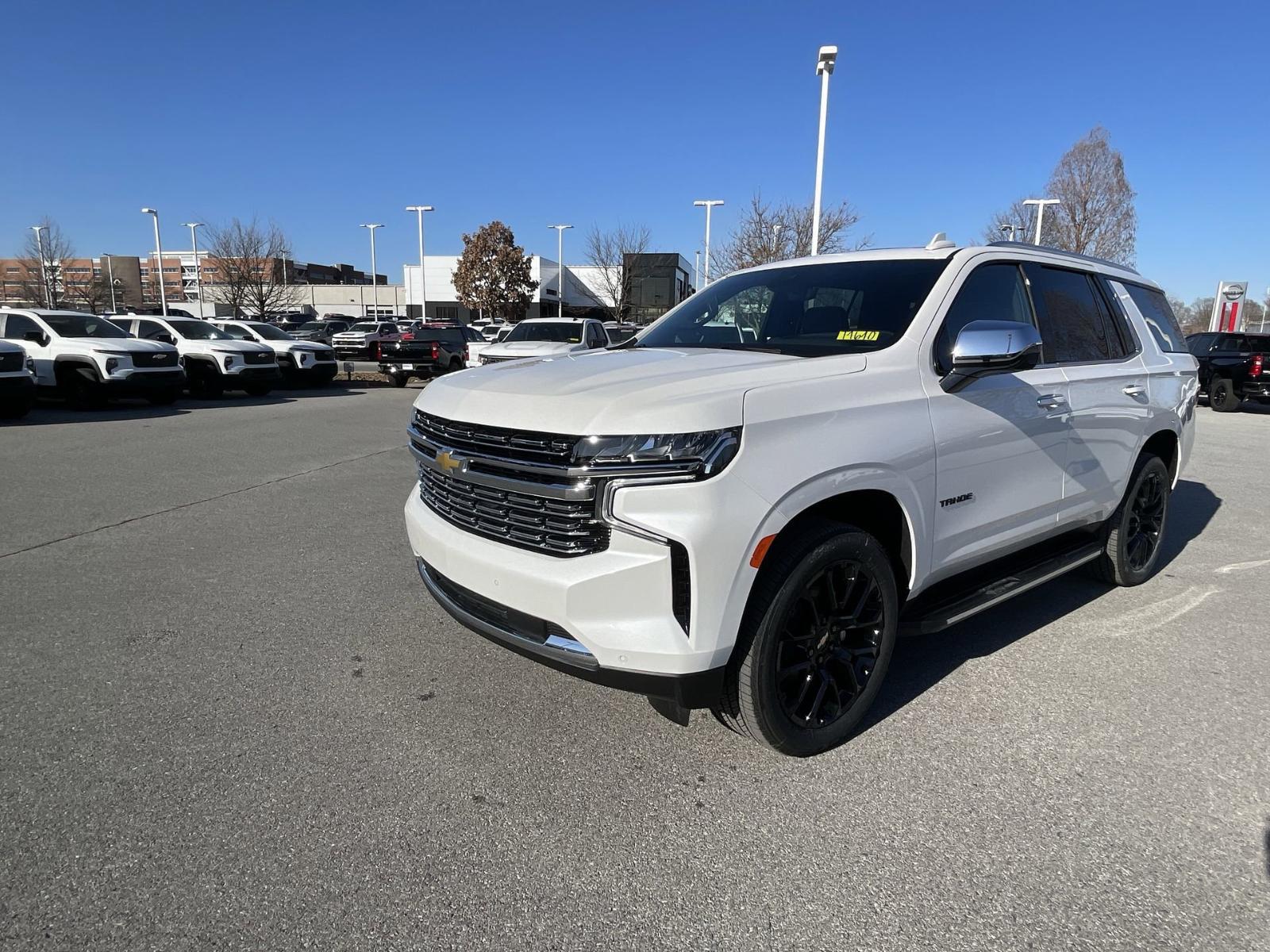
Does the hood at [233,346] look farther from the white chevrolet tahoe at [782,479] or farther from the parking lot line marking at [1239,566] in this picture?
the parking lot line marking at [1239,566]

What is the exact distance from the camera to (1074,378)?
3.98 m

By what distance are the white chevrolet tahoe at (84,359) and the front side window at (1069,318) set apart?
1516cm

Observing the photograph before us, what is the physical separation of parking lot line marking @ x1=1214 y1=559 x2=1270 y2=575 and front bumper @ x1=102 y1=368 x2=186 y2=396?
52.6ft

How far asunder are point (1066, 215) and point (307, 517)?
138ft

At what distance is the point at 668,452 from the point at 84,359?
15376 millimetres

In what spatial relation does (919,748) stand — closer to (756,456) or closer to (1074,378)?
(756,456)

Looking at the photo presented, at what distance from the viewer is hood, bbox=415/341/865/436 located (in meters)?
2.46

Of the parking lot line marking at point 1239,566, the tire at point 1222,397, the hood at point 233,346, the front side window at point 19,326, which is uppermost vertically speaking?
the front side window at point 19,326

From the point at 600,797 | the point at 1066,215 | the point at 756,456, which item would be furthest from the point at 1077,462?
the point at 1066,215

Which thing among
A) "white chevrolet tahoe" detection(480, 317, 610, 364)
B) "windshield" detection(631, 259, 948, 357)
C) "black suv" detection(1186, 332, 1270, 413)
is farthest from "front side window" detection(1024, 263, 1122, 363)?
"black suv" detection(1186, 332, 1270, 413)

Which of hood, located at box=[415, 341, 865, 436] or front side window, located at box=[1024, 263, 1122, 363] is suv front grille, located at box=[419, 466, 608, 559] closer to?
hood, located at box=[415, 341, 865, 436]

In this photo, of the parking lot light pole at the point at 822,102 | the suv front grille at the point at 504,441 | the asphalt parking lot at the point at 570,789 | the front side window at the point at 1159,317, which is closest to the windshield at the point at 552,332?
the parking lot light pole at the point at 822,102

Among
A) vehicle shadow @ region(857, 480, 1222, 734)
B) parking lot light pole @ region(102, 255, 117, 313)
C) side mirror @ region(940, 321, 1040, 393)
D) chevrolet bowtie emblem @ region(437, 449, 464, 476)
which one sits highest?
parking lot light pole @ region(102, 255, 117, 313)

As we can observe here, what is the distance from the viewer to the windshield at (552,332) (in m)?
16.2
